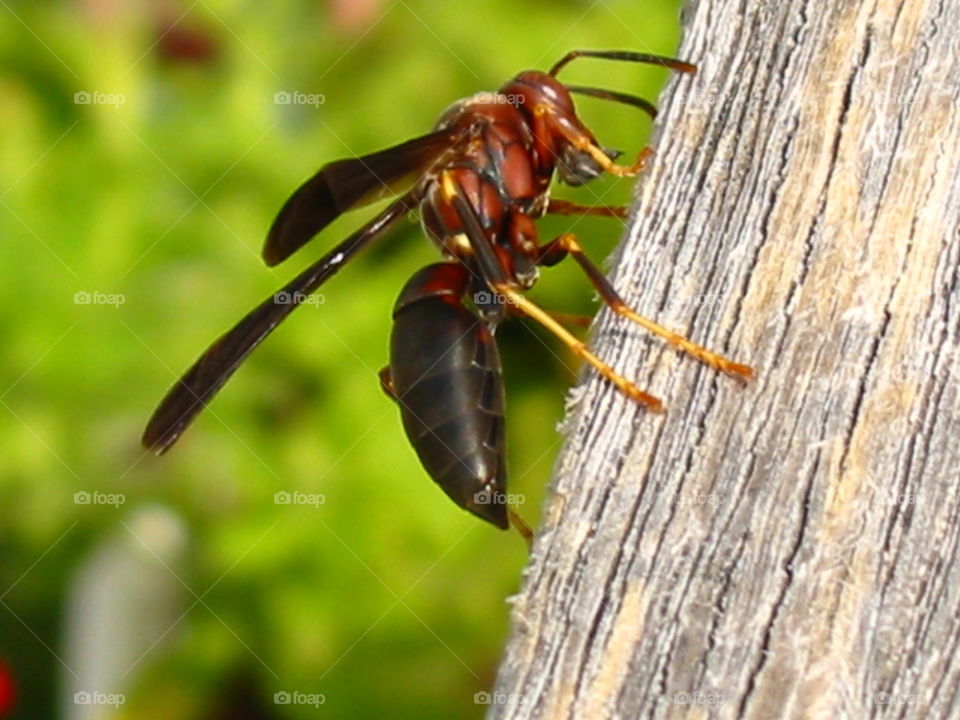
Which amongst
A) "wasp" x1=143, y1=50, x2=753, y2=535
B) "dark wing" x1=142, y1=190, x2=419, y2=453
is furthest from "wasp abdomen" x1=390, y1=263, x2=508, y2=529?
"dark wing" x1=142, y1=190, x2=419, y2=453

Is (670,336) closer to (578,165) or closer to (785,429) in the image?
(785,429)

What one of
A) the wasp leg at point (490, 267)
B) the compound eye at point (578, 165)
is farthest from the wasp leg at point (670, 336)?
the compound eye at point (578, 165)

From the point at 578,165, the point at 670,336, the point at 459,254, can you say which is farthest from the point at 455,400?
the point at 670,336

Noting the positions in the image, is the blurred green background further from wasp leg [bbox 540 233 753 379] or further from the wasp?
wasp leg [bbox 540 233 753 379]

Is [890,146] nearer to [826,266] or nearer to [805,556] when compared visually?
[826,266]

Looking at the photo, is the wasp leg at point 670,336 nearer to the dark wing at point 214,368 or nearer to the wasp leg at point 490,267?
the wasp leg at point 490,267

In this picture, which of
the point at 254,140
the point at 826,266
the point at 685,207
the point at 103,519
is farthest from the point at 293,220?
the point at 103,519
